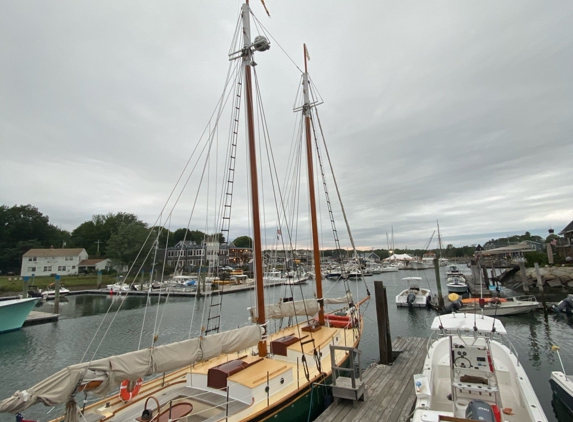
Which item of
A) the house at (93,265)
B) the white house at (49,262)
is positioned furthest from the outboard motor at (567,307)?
the white house at (49,262)

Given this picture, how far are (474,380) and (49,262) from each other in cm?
8863

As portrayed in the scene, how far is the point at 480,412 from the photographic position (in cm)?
636

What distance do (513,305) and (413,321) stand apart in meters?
8.94

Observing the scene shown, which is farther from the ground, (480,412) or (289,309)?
(289,309)

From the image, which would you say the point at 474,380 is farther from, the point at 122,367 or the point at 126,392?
the point at 126,392

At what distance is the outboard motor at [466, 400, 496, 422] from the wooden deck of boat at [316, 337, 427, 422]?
149cm

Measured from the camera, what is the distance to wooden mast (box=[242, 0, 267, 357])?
9.66 meters

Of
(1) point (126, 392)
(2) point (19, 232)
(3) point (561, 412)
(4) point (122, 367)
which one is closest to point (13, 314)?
(1) point (126, 392)

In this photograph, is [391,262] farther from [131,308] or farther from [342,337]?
[342,337]

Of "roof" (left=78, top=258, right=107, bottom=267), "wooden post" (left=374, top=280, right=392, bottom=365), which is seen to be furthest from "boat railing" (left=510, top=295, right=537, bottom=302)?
"roof" (left=78, top=258, right=107, bottom=267)

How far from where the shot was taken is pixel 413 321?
2670 centimetres

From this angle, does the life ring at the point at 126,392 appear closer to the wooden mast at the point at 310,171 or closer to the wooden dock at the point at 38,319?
the wooden mast at the point at 310,171

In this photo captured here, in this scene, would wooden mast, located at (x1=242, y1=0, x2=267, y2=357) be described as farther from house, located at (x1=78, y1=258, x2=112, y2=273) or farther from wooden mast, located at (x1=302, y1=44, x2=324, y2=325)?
house, located at (x1=78, y1=258, x2=112, y2=273)

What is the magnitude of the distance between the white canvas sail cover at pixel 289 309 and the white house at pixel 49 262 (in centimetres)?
7991
